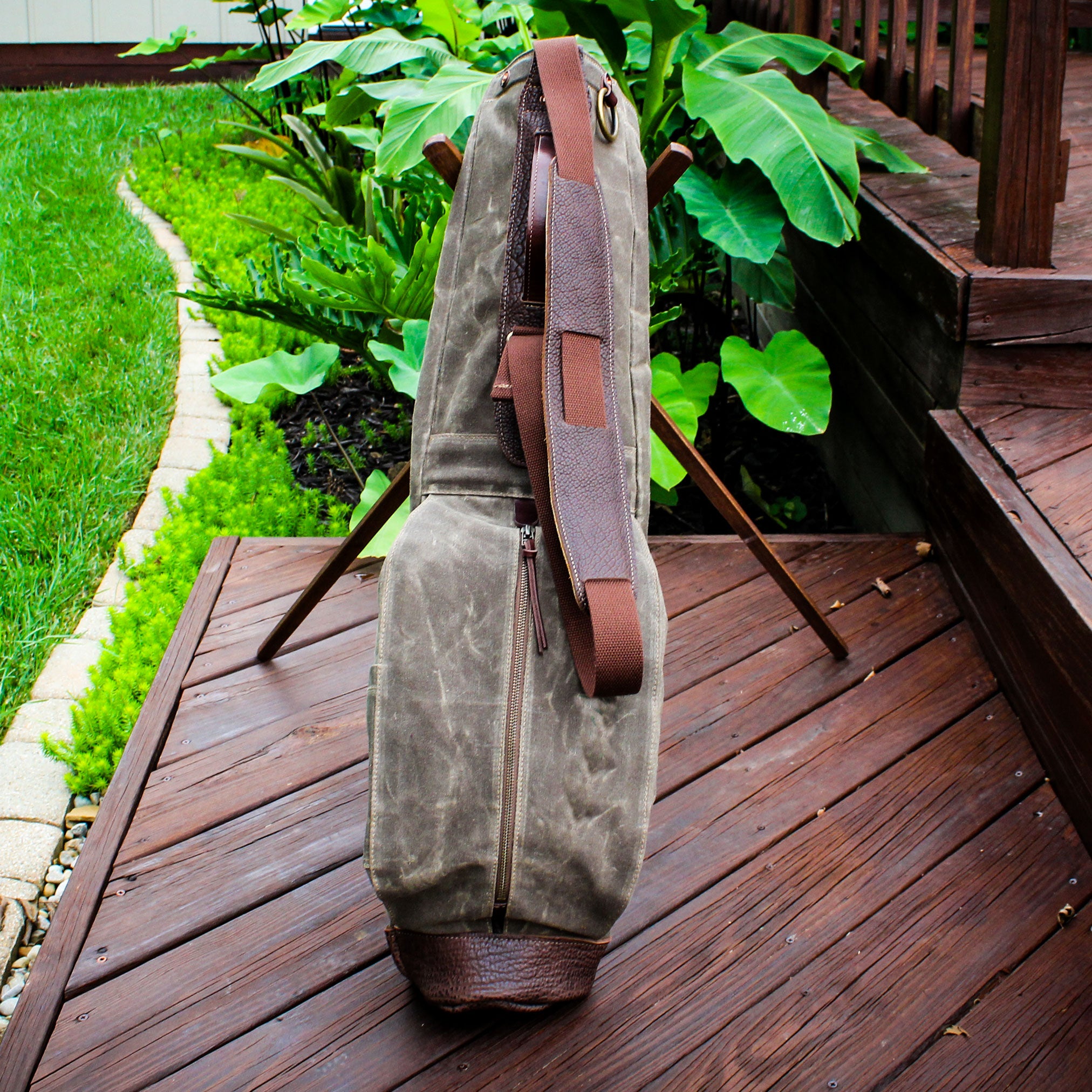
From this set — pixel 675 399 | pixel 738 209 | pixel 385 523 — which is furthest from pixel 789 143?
pixel 385 523

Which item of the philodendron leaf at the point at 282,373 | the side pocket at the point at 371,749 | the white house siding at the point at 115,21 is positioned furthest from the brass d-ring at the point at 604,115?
the white house siding at the point at 115,21

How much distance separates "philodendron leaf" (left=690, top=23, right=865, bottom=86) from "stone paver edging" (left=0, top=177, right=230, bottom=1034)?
72.0 inches

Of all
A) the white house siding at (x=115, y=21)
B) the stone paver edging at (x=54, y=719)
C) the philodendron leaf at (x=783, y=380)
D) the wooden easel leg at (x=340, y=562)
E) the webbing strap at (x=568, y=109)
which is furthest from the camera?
the white house siding at (x=115, y=21)

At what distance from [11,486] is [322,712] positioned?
4.77 feet

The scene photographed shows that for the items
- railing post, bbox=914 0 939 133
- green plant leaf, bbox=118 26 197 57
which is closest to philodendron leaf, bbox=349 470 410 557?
railing post, bbox=914 0 939 133

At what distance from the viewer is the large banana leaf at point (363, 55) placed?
2.82m

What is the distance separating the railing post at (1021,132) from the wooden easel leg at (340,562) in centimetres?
132

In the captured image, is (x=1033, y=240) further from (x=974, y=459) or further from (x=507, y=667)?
(x=507, y=667)

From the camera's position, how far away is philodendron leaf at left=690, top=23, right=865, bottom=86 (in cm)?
244

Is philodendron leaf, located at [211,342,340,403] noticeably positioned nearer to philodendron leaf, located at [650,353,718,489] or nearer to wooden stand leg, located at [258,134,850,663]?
wooden stand leg, located at [258,134,850,663]

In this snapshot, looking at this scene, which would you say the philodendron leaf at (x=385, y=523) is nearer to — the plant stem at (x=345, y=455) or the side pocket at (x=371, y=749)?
the plant stem at (x=345, y=455)

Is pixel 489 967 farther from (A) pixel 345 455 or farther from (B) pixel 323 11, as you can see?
(B) pixel 323 11

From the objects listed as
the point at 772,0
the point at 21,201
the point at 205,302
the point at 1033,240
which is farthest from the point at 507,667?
the point at 21,201

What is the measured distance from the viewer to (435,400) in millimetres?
1336
